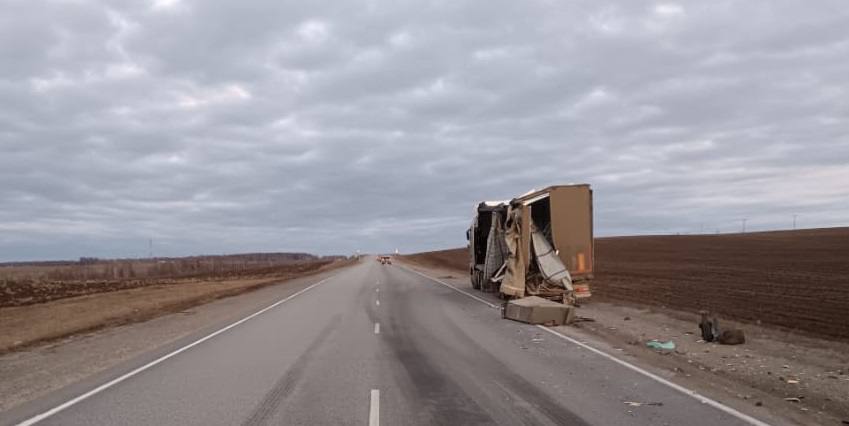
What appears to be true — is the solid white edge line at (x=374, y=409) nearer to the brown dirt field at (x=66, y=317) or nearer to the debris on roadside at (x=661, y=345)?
the debris on roadside at (x=661, y=345)

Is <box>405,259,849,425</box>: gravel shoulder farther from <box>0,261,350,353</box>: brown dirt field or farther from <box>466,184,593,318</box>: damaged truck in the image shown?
<box>0,261,350,353</box>: brown dirt field

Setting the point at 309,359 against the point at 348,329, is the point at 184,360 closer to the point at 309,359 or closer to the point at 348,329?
the point at 309,359

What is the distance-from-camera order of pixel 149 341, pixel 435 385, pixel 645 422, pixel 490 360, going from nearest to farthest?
1. pixel 645 422
2. pixel 435 385
3. pixel 490 360
4. pixel 149 341

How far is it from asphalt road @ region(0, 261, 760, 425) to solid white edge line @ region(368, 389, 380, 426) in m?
0.01

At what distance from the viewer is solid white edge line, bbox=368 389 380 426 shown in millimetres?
7453

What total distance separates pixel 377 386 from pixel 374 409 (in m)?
1.51

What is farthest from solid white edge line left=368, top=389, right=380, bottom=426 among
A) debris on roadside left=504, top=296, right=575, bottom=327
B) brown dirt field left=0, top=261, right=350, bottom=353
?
brown dirt field left=0, top=261, right=350, bottom=353

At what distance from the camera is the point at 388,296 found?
30.1m

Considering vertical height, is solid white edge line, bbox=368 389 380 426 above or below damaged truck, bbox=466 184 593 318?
below

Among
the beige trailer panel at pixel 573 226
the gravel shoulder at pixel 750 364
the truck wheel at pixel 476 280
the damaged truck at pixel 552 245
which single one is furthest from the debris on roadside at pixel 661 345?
the truck wheel at pixel 476 280

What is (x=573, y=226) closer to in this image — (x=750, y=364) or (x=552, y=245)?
(x=552, y=245)

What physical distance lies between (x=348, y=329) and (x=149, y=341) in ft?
14.8

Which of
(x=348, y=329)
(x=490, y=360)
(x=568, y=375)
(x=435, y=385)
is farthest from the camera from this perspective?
(x=348, y=329)

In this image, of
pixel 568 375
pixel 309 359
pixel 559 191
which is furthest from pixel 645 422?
pixel 559 191
